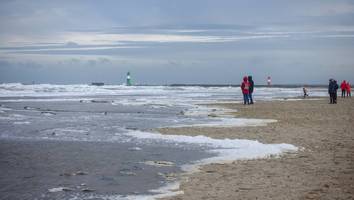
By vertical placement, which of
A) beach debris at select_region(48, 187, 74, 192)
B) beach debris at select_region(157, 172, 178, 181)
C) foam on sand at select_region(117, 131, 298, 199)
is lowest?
beach debris at select_region(157, 172, 178, 181)

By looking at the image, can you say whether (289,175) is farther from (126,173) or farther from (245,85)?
(245,85)

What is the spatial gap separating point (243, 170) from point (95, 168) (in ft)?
11.1

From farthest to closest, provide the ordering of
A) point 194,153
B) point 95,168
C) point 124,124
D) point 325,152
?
point 124,124 → point 194,153 → point 325,152 → point 95,168

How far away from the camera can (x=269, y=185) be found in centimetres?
917

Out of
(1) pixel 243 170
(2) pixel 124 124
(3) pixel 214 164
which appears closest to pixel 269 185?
(1) pixel 243 170

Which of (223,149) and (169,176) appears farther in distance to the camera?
(223,149)

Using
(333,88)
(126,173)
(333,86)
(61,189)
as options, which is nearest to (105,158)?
(126,173)

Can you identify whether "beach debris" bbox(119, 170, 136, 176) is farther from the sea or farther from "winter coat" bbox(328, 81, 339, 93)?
"winter coat" bbox(328, 81, 339, 93)

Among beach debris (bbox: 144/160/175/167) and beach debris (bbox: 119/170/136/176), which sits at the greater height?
beach debris (bbox: 144/160/175/167)

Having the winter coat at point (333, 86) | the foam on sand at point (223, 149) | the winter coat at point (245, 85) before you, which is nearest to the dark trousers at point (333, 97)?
the winter coat at point (333, 86)

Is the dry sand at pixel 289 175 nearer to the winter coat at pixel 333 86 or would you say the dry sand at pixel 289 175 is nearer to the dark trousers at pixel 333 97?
the winter coat at pixel 333 86

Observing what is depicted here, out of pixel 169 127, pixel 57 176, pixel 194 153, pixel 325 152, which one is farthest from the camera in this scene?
pixel 169 127

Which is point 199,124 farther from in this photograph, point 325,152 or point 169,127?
point 325,152

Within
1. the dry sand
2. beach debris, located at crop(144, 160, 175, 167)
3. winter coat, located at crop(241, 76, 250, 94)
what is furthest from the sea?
winter coat, located at crop(241, 76, 250, 94)
